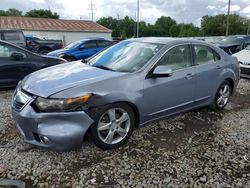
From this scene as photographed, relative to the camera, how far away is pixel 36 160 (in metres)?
3.10

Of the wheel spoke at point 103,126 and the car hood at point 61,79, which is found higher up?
the car hood at point 61,79

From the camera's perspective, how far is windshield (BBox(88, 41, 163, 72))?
3686 mm

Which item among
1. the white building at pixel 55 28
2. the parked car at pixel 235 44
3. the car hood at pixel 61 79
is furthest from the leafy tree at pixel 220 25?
the car hood at pixel 61 79

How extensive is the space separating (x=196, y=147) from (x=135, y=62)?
1.55m

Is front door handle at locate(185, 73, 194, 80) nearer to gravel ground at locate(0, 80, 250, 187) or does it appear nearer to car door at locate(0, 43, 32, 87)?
gravel ground at locate(0, 80, 250, 187)

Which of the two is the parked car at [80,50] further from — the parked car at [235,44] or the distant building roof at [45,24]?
the distant building roof at [45,24]

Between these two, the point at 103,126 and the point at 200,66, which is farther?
the point at 200,66

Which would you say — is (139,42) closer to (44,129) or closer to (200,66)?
(200,66)

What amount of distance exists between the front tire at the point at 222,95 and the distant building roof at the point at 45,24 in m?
31.4

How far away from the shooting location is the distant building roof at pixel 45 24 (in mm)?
32222

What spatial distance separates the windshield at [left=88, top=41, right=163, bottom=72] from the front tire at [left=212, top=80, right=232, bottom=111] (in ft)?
5.92

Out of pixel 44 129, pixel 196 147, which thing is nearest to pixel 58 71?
pixel 44 129

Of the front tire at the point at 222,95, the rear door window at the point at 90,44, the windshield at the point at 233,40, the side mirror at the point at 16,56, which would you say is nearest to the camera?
the front tire at the point at 222,95

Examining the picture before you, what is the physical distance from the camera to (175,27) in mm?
82438
